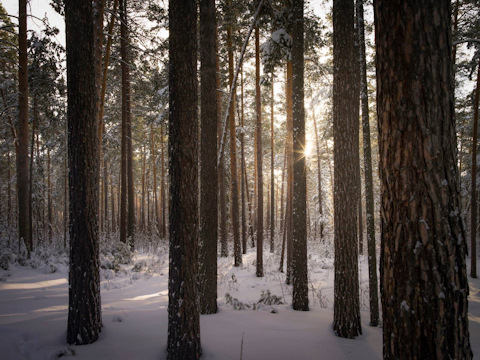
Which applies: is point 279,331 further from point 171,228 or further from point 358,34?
point 358,34

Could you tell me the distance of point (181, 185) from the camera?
11.0 feet

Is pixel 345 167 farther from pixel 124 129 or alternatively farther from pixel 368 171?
pixel 124 129

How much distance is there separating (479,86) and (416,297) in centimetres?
1457

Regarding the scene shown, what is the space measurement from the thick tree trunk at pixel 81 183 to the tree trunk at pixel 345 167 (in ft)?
13.3

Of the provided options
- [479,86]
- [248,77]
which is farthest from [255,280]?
[479,86]

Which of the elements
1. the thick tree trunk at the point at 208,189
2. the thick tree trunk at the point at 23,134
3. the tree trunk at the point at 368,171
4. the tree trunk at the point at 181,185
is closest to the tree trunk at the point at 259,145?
the thick tree trunk at the point at 208,189

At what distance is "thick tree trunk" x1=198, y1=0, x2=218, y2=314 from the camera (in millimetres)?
5395

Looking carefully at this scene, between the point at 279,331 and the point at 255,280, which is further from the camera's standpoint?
the point at 255,280

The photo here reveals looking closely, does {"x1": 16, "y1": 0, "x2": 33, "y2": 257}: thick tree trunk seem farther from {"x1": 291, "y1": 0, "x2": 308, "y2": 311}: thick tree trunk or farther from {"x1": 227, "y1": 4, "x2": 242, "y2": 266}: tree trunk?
{"x1": 291, "y1": 0, "x2": 308, "y2": 311}: thick tree trunk

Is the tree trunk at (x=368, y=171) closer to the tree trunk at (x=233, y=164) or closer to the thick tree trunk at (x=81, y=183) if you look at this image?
the thick tree trunk at (x=81, y=183)

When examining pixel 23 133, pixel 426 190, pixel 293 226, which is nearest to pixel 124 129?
pixel 23 133

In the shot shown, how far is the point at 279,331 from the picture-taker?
4402 mm

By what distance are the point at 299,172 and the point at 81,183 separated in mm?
4485

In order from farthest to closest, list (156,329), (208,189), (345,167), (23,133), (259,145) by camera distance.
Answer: (259,145), (23,133), (208,189), (345,167), (156,329)
